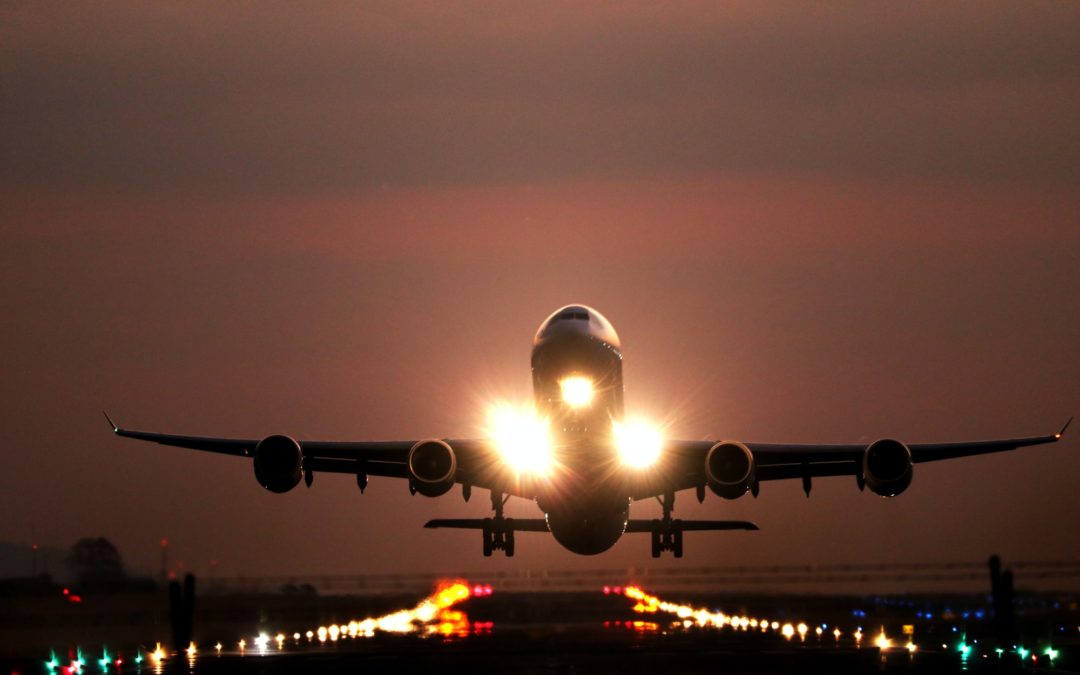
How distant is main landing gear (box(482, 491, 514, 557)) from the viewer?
5316cm

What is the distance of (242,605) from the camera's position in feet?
211

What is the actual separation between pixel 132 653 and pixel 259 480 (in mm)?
6991

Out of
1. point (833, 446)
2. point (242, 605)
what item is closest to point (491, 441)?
point (833, 446)

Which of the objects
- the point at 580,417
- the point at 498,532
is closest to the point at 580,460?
the point at 580,417

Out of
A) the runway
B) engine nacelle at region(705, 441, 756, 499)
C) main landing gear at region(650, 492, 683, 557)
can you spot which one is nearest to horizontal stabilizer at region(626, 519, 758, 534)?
main landing gear at region(650, 492, 683, 557)

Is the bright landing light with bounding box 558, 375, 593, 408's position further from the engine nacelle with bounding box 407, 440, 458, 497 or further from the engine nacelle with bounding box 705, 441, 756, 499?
the engine nacelle with bounding box 705, 441, 756, 499

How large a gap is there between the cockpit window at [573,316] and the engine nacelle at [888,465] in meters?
10.2

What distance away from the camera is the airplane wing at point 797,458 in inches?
1972

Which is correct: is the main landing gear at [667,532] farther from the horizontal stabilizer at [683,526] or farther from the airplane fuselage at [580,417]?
the airplane fuselage at [580,417]

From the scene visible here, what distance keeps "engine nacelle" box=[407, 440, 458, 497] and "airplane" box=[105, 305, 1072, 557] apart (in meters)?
0.03

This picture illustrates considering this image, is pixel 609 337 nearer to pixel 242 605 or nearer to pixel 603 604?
pixel 242 605

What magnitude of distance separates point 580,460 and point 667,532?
9.29m

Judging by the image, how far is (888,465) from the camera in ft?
161

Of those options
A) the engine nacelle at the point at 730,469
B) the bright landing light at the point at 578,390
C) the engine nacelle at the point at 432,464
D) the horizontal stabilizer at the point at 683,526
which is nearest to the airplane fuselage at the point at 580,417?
the bright landing light at the point at 578,390
